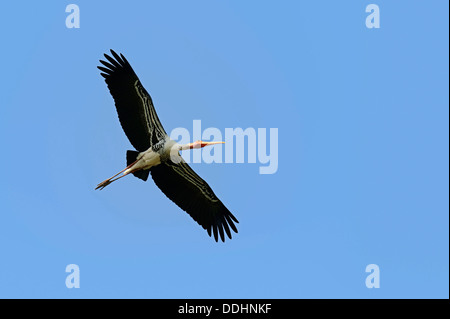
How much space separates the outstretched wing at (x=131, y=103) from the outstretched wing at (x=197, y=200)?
3.98 ft

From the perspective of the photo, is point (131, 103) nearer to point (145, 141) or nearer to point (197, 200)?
point (145, 141)

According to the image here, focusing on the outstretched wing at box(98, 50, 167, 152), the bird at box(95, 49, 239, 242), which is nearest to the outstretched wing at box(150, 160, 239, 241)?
the bird at box(95, 49, 239, 242)

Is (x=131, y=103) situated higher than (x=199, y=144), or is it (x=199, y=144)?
(x=131, y=103)

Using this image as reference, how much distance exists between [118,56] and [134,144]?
2186mm

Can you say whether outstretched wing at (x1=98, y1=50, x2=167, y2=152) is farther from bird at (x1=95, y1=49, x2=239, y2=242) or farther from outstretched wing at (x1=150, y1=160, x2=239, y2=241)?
outstretched wing at (x1=150, y1=160, x2=239, y2=241)

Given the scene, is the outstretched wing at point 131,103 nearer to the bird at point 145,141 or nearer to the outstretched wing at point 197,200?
the bird at point 145,141

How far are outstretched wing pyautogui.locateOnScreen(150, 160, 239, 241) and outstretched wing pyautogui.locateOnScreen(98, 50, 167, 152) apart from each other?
1.21m

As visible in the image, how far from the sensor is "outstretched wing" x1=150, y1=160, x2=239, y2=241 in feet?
66.6

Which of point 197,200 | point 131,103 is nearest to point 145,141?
point 131,103

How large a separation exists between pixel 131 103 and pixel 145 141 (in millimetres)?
1001

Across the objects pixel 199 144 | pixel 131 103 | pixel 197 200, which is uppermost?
pixel 131 103

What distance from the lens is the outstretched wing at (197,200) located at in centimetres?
2031

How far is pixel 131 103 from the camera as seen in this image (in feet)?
63.7
